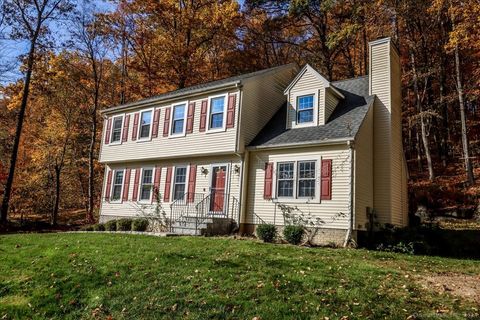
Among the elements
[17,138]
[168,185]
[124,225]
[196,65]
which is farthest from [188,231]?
[196,65]

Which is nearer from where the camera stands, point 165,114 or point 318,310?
point 318,310

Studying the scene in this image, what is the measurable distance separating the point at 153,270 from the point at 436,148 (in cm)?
2430

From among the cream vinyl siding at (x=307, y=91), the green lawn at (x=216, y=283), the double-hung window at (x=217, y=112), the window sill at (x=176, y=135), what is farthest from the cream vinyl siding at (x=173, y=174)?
the green lawn at (x=216, y=283)

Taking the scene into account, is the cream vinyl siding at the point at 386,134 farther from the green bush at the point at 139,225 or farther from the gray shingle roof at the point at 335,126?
the green bush at the point at 139,225

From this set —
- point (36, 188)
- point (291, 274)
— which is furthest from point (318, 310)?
point (36, 188)

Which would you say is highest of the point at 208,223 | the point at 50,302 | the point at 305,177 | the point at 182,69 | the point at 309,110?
the point at 182,69

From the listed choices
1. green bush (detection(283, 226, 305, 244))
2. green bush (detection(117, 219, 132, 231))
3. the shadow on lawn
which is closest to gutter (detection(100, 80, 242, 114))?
green bush (detection(117, 219, 132, 231))

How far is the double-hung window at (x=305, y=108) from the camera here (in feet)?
48.3

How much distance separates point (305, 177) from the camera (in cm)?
1311

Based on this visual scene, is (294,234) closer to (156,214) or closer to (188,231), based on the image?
(188,231)

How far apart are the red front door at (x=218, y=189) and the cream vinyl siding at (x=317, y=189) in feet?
3.83

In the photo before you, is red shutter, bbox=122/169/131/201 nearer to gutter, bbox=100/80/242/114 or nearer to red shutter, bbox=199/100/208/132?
gutter, bbox=100/80/242/114

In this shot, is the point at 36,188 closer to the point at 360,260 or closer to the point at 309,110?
the point at 309,110

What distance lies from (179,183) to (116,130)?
5.66 meters
